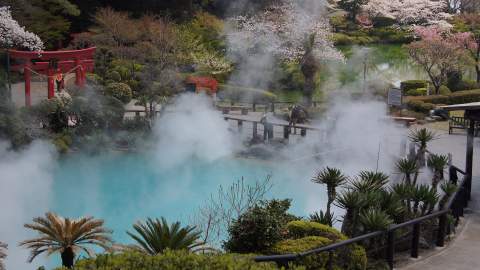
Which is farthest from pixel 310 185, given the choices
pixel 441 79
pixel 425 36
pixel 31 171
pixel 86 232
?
pixel 425 36

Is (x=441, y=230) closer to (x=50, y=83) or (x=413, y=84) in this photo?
(x=50, y=83)

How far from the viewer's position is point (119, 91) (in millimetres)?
28031

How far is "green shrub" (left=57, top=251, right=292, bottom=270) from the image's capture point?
6.49 m

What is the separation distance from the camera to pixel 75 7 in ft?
109

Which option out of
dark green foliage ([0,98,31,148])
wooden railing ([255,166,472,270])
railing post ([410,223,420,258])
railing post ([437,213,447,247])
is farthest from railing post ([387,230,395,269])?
dark green foliage ([0,98,31,148])

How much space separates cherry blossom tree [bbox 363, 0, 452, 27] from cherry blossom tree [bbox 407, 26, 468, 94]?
9.10 m

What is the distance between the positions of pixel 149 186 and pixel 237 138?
652 centimetres

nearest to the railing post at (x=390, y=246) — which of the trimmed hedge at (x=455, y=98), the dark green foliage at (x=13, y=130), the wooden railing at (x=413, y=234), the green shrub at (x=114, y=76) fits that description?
the wooden railing at (x=413, y=234)

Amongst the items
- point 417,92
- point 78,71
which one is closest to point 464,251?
point 78,71

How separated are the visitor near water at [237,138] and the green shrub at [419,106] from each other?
70 mm

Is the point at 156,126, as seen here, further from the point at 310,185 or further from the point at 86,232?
the point at 86,232

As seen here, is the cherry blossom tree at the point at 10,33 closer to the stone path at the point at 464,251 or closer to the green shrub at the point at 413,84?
the stone path at the point at 464,251

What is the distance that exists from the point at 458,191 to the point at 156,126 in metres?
16.3

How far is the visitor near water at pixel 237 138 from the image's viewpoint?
9.80 m
